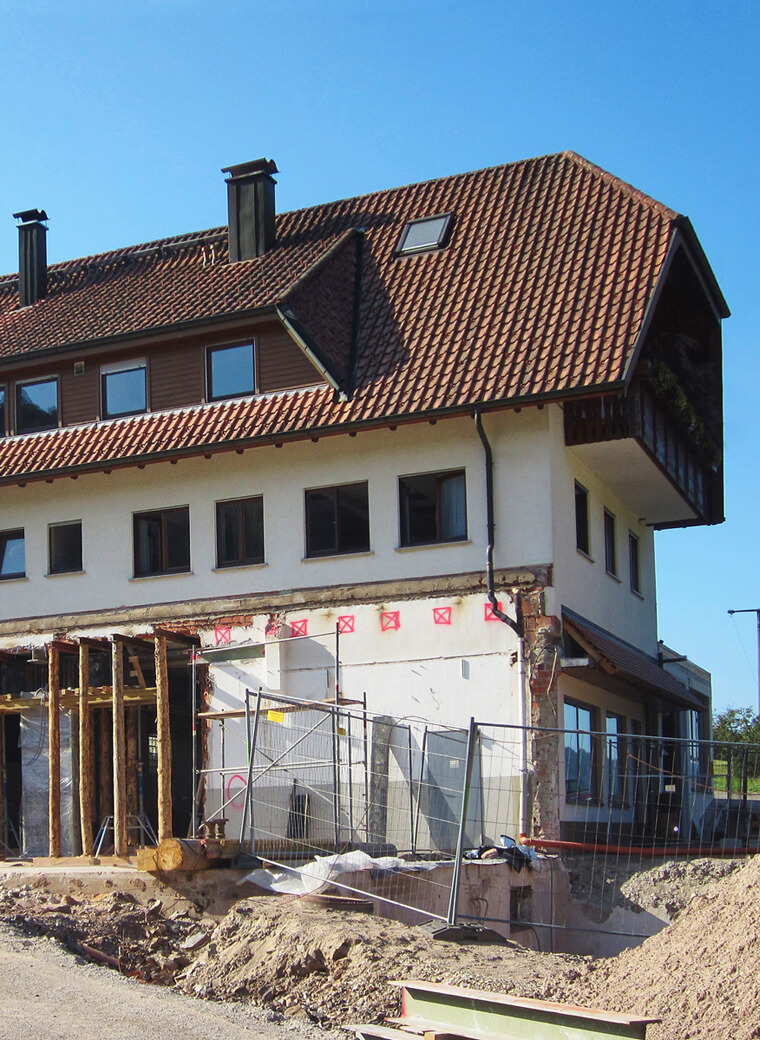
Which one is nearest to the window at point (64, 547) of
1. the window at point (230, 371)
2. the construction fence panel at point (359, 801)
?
the window at point (230, 371)

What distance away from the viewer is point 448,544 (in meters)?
21.2

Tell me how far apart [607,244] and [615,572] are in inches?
237

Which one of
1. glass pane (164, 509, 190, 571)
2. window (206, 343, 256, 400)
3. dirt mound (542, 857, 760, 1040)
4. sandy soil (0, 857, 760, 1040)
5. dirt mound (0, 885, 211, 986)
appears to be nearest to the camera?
dirt mound (542, 857, 760, 1040)

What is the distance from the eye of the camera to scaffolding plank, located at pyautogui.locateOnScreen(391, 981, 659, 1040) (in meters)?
9.12

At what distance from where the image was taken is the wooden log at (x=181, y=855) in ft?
51.6

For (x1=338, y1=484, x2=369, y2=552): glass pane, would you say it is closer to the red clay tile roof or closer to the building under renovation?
Result: the building under renovation

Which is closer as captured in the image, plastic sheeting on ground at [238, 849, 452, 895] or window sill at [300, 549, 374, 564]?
plastic sheeting on ground at [238, 849, 452, 895]

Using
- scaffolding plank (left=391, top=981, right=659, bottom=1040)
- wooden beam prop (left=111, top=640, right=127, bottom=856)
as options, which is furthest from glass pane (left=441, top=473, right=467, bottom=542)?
scaffolding plank (left=391, top=981, right=659, bottom=1040)

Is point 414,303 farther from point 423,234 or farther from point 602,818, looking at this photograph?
point 602,818

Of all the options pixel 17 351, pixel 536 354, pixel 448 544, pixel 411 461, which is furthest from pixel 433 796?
pixel 17 351

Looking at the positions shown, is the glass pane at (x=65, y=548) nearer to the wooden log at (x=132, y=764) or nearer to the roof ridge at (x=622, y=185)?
the wooden log at (x=132, y=764)

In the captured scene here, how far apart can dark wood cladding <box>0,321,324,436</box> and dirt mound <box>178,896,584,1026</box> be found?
10.9 meters

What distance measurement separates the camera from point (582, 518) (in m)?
23.0

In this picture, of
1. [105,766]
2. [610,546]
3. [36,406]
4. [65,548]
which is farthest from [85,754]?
[610,546]
